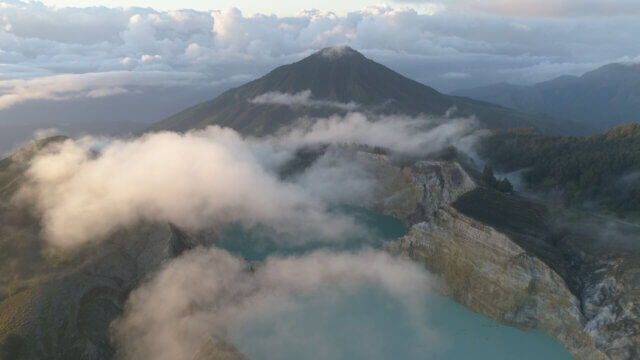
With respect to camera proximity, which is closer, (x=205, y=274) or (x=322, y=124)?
(x=205, y=274)

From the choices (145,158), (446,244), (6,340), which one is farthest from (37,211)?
(446,244)

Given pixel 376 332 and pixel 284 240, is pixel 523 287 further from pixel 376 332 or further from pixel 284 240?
pixel 284 240

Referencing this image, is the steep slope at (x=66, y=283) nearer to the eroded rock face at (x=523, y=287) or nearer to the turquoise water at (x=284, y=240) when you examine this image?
the turquoise water at (x=284, y=240)

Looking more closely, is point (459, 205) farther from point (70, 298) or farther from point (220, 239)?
point (70, 298)

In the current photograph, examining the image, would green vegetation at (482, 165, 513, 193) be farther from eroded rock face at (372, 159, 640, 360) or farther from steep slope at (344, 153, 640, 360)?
eroded rock face at (372, 159, 640, 360)

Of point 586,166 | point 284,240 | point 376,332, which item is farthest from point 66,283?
point 586,166

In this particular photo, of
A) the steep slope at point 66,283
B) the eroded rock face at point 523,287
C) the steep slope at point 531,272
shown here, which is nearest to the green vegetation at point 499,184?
the steep slope at point 531,272
